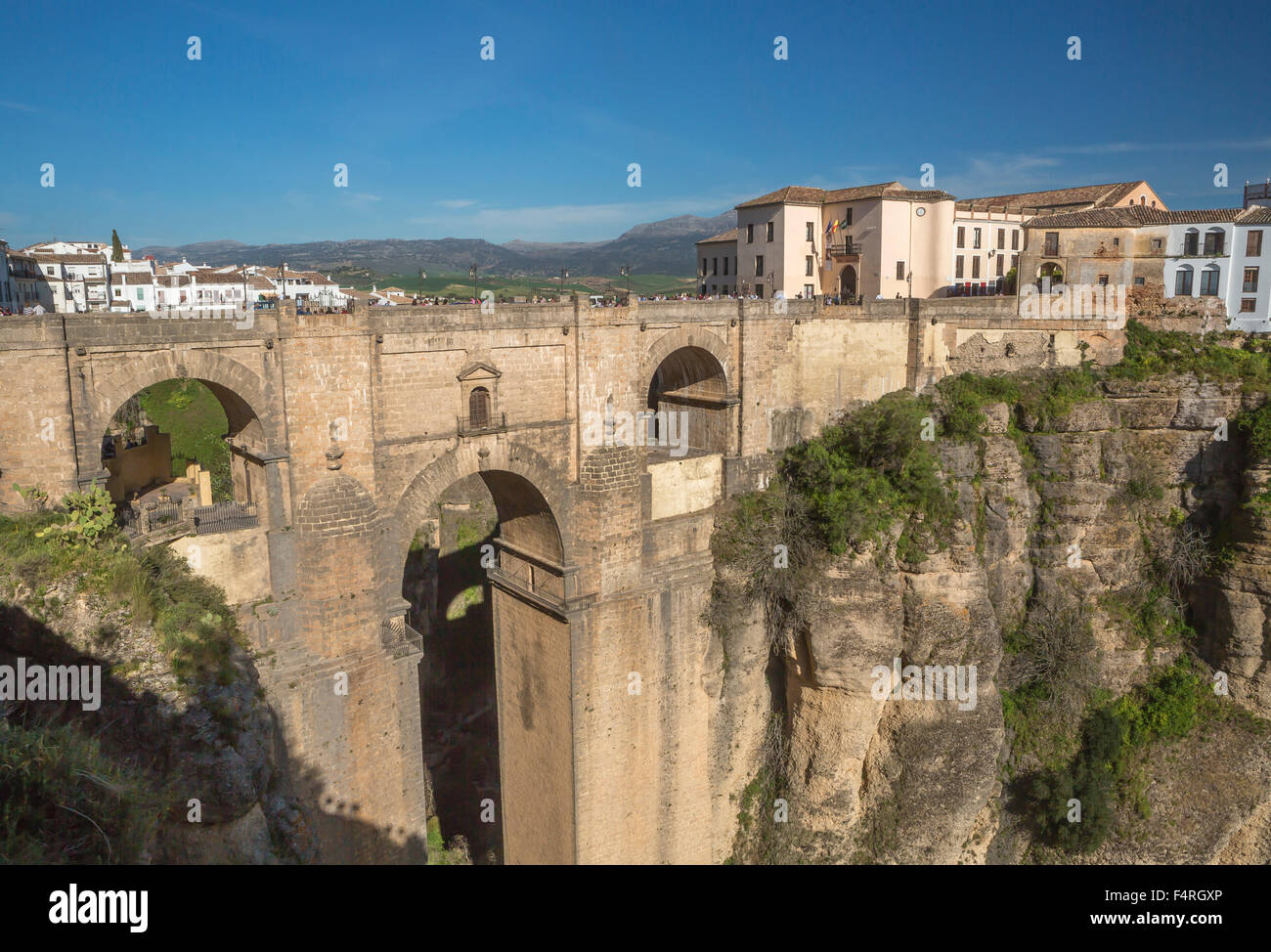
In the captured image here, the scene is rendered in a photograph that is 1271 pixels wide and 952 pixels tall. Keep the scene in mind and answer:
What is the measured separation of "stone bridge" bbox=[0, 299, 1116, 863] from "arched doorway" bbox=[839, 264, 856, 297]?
700cm

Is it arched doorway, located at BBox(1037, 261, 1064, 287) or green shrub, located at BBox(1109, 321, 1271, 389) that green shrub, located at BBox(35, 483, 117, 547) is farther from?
arched doorway, located at BBox(1037, 261, 1064, 287)

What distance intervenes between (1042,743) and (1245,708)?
580 cm

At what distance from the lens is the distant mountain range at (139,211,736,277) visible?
246 feet

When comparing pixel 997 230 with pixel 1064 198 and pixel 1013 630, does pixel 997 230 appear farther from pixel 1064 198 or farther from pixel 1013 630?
pixel 1013 630

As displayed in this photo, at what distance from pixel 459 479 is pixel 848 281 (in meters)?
20.3

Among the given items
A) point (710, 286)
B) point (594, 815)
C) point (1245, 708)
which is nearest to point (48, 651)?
point (594, 815)

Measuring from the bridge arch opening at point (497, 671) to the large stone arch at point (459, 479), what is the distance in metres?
0.19

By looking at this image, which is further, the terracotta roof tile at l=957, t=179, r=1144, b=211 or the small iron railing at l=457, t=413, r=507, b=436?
the terracotta roof tile at l=957, t=179, r=1144, b=211

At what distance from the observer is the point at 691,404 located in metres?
23.3

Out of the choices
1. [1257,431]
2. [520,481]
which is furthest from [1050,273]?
[520,481]

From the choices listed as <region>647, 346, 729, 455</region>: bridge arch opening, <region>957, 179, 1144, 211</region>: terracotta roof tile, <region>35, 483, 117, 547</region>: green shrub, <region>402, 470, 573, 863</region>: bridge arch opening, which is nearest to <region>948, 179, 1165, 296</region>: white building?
<region>957, 179, 1144, 211</region>: terracotta roof tile

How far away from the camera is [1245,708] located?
24031 mm

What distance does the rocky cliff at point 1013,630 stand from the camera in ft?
70.8
